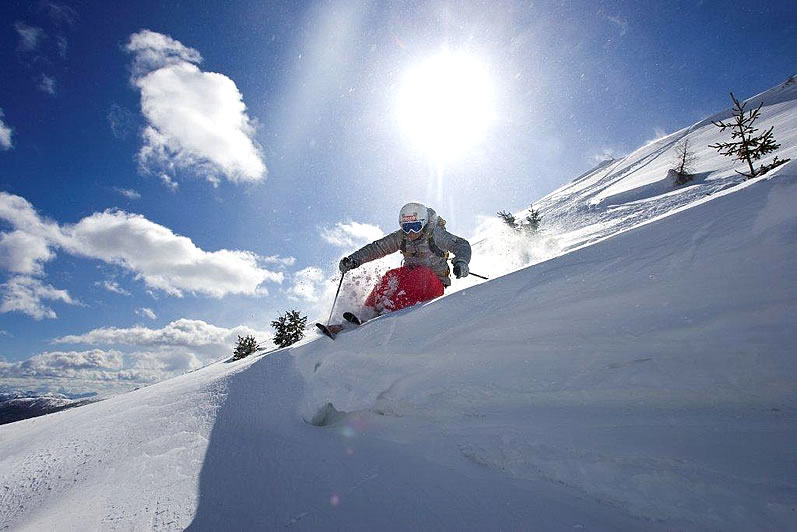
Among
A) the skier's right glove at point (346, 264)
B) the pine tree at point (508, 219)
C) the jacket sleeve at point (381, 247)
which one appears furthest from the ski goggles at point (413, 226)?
the pine tree at point (508, 219)

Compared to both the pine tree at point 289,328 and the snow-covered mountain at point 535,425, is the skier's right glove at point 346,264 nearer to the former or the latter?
the snow-covered mountain at point 535,425

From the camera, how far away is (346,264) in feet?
16.3

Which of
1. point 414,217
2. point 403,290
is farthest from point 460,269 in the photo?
point 414,217

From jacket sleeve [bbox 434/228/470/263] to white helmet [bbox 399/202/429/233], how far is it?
0.96 feet

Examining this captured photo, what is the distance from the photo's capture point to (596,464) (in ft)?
4.35

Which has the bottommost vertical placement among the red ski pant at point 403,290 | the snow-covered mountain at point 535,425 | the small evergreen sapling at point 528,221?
the snow-covered mountain at point 535,425

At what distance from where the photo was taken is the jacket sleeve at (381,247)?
504 centimetres

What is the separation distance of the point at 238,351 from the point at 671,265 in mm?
19726

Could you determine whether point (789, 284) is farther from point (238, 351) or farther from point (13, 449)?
point (238, 351)

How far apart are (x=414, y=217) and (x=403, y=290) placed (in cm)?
125

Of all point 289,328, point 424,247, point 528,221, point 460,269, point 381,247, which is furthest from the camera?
point 528,221

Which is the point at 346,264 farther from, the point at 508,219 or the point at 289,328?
the point at 508,219

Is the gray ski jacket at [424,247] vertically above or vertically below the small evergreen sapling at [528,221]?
below

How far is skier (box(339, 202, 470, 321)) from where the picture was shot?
13.3ft
